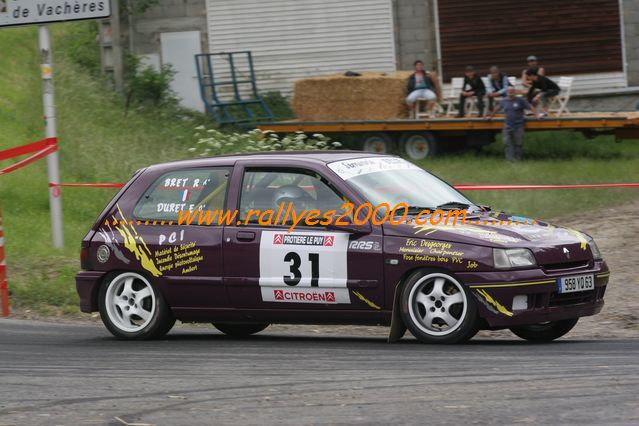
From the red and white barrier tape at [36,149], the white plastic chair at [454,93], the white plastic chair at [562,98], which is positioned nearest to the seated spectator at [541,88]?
the white plastic chair at [562,98]

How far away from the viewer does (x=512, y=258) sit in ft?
28.8

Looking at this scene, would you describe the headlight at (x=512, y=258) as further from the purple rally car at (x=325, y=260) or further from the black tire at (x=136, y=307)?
the black tire at (x=136, y=307)

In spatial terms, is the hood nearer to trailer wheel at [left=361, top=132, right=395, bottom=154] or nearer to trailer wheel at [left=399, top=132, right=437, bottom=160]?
trailer wheel at [left=399, top=132, right=437, bottom=160]

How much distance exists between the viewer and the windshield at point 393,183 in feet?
31.3

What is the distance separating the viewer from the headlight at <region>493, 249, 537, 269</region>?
874 centimetres

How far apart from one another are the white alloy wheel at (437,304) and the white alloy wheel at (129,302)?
236cm

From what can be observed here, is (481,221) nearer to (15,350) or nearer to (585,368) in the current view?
(585,368)

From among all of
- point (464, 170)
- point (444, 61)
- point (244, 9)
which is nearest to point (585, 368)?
point (464, 170)

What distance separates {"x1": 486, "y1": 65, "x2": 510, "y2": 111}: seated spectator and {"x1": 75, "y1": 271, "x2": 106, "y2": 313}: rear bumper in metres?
A: 16.0

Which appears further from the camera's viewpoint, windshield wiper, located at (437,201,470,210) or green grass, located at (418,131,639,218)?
green grass, located at (418,131,639,218)

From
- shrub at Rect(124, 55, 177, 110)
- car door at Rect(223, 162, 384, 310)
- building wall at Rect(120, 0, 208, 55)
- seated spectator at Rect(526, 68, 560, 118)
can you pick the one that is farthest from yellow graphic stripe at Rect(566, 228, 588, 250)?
building wall at Rect(120, 0, 208, 55)

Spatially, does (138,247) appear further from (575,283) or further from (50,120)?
(50,120)

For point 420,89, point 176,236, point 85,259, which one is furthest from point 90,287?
point 420,89

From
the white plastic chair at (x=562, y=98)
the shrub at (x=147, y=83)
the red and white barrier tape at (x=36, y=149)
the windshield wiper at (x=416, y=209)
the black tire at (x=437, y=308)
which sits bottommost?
the black tire at (x=437, y=308)
